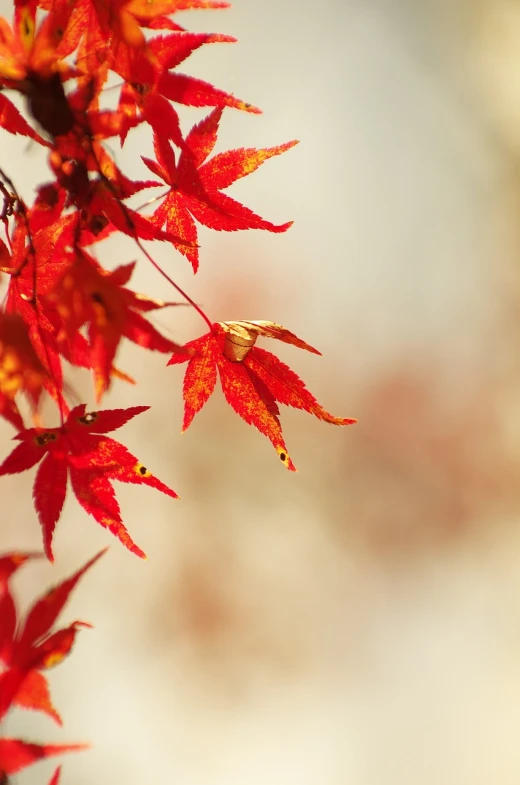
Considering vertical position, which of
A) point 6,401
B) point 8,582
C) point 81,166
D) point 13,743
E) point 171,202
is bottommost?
point 13,743

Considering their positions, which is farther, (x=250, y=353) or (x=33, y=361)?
(x=250, y=353)

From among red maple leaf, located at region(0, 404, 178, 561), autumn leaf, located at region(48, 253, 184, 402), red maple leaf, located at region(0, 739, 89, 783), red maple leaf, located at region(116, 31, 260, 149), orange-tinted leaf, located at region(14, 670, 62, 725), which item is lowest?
red maple leaf, located at region(0, 739, 89, 783)

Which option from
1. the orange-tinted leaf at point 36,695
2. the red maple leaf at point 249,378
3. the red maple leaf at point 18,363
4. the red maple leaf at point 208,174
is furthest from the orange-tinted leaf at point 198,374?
the orange-tinted leaf at point 36,695

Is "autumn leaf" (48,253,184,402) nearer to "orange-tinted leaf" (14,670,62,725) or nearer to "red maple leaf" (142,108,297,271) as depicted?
"red maple leaf" (142,108,297,271)

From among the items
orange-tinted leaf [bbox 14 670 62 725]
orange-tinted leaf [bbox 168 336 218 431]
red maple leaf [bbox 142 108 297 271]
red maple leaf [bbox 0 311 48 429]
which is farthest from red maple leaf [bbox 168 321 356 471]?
orange-tinted leaf [bbox 14 670 62 725]

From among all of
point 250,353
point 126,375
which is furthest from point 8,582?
point 250,353

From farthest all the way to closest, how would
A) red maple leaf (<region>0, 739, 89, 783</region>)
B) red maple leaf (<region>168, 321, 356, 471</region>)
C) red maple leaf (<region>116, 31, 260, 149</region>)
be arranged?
red maple leaf (<region>168, 321, 356, 471</region>) < red maple leaf (<region>116, 31, 260, 149</region>) < red maple leaf (<region>0, 739, 89, 783</region>)

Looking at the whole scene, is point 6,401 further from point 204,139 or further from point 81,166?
point 204,139
